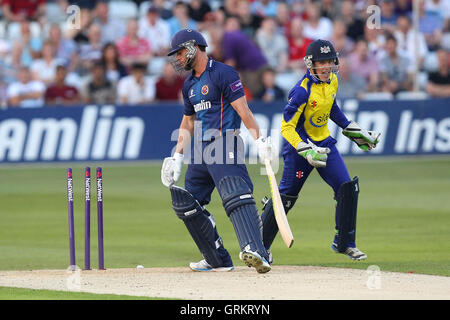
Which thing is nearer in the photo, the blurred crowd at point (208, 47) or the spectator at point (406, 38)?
the blurred crowd at point (208, 47)

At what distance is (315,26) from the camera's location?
21.8m

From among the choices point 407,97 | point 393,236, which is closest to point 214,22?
point 407,97

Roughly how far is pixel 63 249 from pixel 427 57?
1326 cm

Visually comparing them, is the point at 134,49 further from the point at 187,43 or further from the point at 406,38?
the point at 187,43

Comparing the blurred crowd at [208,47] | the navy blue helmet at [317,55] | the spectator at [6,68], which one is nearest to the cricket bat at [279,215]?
the navy blue helmet at [317,55]

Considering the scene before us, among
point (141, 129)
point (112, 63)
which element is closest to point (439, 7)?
point (112, 63)

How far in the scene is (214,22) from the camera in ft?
66.7

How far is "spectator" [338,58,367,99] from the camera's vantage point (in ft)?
67.3

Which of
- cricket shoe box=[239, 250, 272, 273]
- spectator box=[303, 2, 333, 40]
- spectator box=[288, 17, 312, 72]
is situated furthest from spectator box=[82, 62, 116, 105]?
cricket shoe box=[239, 250, 272, 273]

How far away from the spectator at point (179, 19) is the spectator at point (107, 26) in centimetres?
112

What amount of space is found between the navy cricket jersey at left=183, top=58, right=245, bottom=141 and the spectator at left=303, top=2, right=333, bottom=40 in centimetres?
1325

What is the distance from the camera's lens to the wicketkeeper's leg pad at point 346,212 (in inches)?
372

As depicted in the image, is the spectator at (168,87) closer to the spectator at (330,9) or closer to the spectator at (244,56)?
the spectator at (244,56)

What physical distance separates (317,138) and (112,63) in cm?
1136
